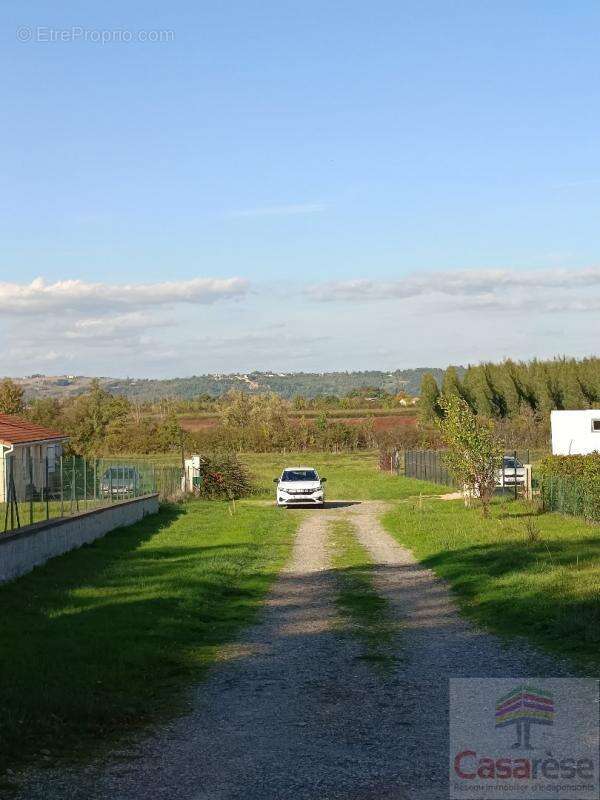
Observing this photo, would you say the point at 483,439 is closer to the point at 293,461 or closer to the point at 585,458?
the point at 585,458

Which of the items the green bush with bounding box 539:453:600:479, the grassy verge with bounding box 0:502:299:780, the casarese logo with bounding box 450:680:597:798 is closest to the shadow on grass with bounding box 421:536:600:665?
the casarese logo with bounding box 450:680:597:798

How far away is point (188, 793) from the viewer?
6238mm

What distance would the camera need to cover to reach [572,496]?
2759 cm

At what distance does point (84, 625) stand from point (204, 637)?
148 cm

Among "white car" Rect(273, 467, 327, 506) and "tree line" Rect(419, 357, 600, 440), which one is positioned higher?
"tree line" Rect(419, 357, 600, 440)

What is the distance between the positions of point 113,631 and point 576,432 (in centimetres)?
→ 4578

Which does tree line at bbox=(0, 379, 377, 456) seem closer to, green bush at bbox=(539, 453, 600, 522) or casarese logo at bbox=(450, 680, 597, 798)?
green bush at bbox=(539, 453, 600, 522)

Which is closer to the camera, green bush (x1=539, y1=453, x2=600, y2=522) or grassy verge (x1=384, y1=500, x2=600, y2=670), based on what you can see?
grassy verge (x1=384, y1=500, x2=600, y2=670)

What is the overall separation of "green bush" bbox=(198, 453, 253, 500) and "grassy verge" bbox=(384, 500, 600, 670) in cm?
1543

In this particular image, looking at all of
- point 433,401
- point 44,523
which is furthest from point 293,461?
point 44,523

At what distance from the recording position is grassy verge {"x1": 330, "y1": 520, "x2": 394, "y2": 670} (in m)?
10.9

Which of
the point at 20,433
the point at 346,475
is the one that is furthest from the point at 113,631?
the point at 346,475

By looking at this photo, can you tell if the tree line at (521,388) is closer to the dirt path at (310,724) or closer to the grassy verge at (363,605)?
the grassy verge at (363,605)

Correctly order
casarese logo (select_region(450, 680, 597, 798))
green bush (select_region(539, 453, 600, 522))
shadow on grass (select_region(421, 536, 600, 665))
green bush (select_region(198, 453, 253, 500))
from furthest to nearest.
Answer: green bush (select_region(198, 453, 253, 500)), green bush (select_region(539, 453, 600, 522)), shadow on grass (select_region(421, 536, 600, 665)), casarese logo (select_region(450, 680, 597, 798))
